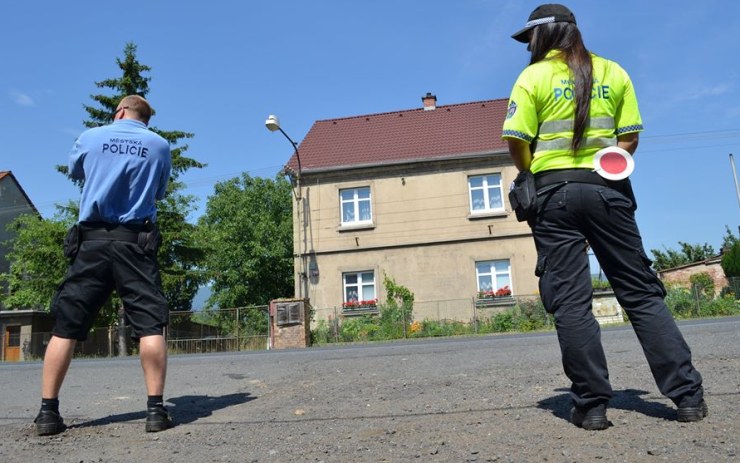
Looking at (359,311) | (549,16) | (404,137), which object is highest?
(404,137)

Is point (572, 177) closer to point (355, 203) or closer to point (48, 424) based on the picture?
point (48, 424)

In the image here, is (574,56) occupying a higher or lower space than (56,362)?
higher

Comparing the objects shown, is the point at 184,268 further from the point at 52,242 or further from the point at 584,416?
the point at 584,416

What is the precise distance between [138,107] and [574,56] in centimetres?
274

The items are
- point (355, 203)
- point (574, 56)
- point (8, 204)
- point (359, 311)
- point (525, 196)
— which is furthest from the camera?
point (8, 204)

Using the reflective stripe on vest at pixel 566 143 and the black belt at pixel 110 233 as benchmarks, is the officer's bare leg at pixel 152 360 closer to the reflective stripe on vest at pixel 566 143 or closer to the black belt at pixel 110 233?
the black belt at pixel 110 233

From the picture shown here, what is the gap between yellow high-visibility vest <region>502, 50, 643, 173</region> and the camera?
10.4ft

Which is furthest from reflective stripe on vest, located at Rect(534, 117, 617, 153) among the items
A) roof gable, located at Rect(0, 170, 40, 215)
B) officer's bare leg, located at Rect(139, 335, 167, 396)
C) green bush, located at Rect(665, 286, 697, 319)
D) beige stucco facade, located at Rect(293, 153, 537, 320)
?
roof gable, located at Rect(0, 170, 40, 215)

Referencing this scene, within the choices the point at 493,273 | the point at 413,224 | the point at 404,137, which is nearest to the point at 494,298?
the point at 493,273

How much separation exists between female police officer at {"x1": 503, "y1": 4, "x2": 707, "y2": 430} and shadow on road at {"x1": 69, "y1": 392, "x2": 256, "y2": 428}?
2.25 m

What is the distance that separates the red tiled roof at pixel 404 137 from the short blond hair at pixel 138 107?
2147 centimetres

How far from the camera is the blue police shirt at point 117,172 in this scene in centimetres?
371

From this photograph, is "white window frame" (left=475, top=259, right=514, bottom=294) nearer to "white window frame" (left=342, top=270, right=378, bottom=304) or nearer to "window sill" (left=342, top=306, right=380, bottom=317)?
"white window frame" (left=342, top=270, right=378, bottom=304)

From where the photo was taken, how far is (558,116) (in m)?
3.21
